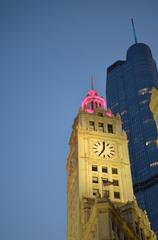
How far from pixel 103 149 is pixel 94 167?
5.33m

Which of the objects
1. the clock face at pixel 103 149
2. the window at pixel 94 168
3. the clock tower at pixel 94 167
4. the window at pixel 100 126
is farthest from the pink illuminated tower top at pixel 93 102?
the window at pixel 94 168

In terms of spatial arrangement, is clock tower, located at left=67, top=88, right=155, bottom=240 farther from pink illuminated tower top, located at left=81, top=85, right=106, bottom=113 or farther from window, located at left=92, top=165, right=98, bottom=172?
pink illuminated tower top, located at left=81, top=85, right=106, bottom=113

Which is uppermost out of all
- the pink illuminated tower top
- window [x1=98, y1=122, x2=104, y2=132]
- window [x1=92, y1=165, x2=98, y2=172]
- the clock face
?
the pink illuminated tower top

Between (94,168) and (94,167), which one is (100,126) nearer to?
(94,167)

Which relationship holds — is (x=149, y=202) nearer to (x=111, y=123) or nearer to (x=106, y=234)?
(x=111, y=123)

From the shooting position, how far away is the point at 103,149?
8794 cm

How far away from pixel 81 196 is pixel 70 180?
16.2 metres

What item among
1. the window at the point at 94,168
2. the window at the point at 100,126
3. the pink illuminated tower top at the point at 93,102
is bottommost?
the window at the point at 94,168

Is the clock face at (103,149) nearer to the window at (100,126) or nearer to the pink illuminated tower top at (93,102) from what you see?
the window at (100,126)

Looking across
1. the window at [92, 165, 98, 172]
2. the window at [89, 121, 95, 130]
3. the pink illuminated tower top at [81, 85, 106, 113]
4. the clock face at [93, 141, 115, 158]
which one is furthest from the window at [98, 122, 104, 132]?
the window at [92, 165, 98, 172]

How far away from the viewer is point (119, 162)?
285 ft

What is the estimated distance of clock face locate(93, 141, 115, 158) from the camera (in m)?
86.8

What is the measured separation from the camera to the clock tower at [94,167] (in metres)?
78.4

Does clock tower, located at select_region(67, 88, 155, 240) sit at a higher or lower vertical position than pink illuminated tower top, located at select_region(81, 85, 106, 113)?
lower
